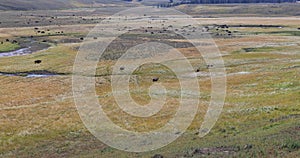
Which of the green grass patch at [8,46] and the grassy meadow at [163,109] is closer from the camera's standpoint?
the grassy meadow at [163,109]

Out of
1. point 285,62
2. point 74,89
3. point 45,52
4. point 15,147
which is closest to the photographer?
point 15,147

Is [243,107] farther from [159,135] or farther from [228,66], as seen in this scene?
[228,66]

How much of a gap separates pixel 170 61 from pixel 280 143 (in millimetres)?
59261

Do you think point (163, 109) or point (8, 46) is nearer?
point (163, 109)

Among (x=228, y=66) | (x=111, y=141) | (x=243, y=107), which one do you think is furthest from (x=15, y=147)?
(x=228, y=66)

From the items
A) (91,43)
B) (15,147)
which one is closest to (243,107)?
(15,147)

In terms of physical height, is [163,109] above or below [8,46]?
above

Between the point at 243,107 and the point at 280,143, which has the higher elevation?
the point at 280,143

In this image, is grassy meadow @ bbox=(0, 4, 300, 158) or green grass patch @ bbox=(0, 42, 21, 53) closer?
grassy meadow @ bbox=(0, 4, 300, 158)

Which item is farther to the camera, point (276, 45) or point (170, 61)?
point (276, 45)

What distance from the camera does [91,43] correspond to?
11338cm

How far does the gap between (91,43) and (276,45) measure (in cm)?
5459

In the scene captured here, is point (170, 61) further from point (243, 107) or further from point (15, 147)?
point (15, 147)

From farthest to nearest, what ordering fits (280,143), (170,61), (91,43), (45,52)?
(91,43) < (45,52) < (170,61) < (280,143)
